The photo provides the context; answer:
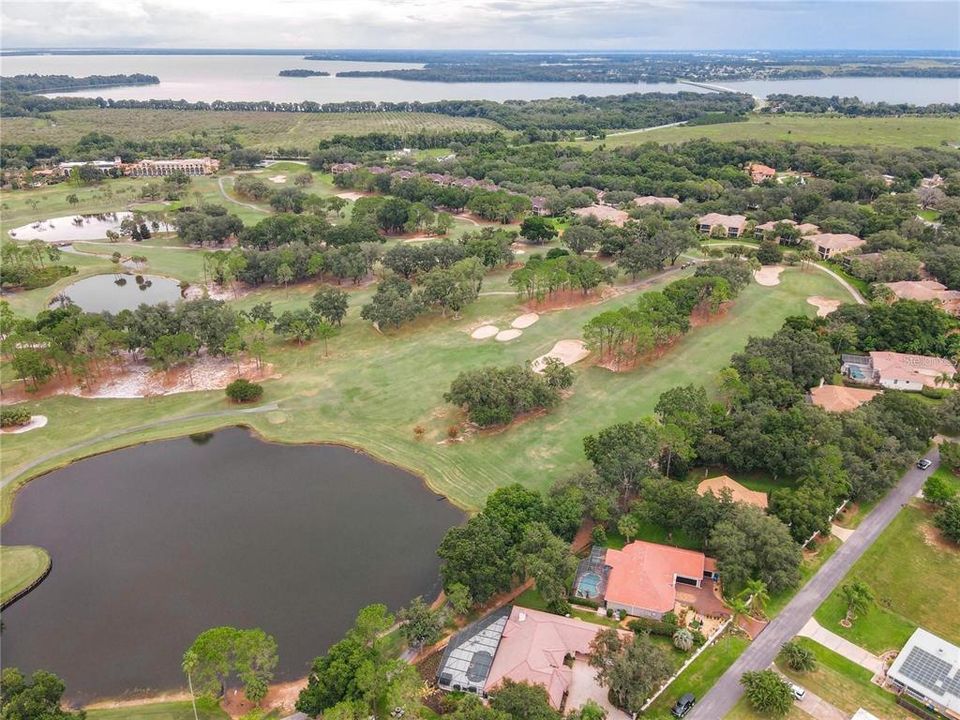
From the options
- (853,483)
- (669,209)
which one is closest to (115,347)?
(853,483)

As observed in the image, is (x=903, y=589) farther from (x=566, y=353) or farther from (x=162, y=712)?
(x=162, y=712)

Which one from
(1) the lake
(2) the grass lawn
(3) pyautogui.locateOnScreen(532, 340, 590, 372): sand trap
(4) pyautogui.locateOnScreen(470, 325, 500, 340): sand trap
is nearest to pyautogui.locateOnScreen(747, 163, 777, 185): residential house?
(3) pyautogui.locateOnScreen(532, 340, 590, 372): sand trap

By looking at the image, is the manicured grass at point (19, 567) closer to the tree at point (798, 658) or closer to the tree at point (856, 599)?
the tree at point (798, 658)

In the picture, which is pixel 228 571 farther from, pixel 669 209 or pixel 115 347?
pixel 669 209

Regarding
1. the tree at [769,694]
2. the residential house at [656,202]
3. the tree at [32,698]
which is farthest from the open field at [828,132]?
the tree at [32,698]

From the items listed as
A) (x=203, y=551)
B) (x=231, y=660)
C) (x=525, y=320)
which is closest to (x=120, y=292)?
(x=525, y=320)

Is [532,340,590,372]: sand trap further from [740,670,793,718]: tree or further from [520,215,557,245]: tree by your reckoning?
[520,215,557,245]: tree

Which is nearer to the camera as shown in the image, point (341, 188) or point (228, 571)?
point (228, 571)
